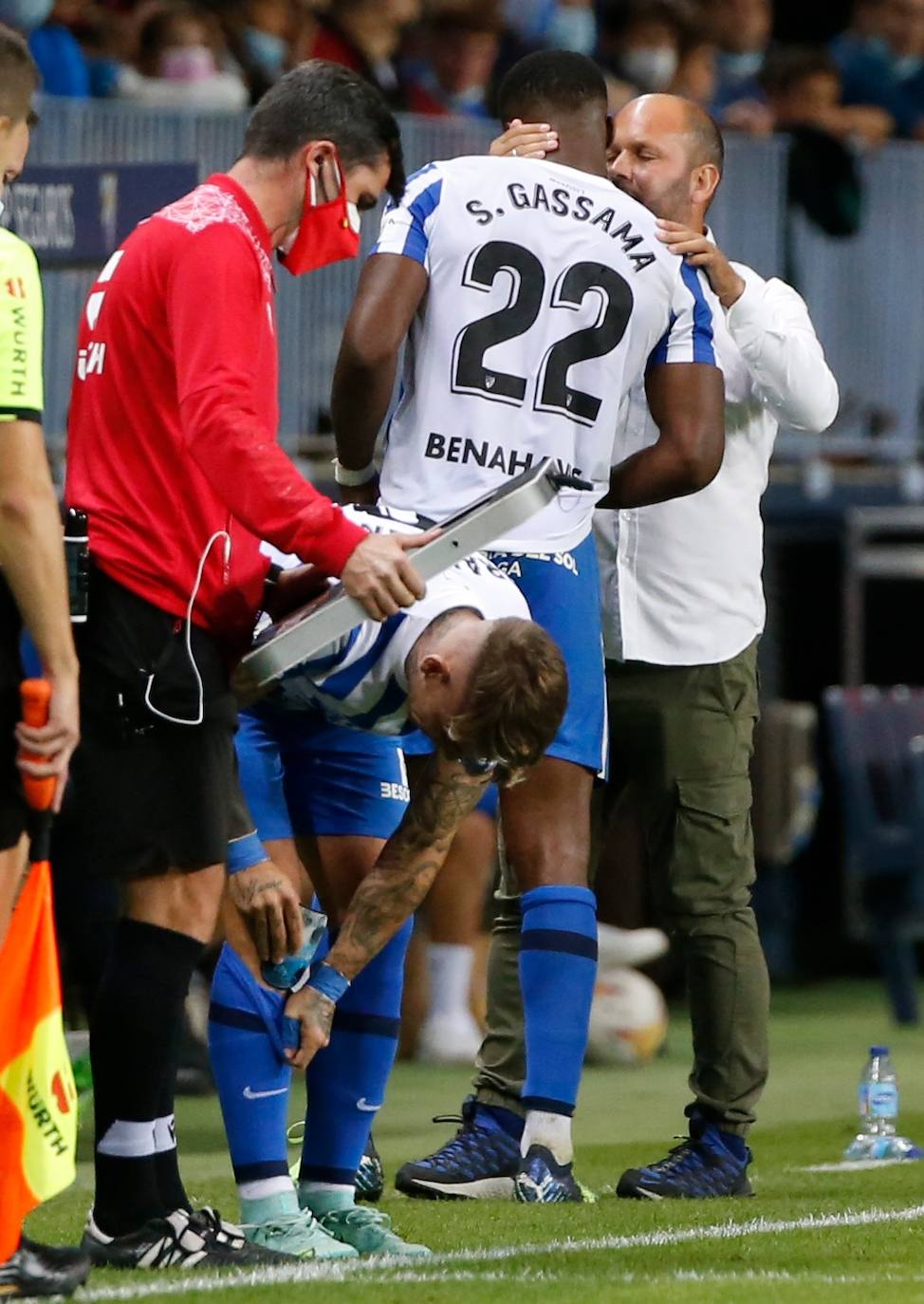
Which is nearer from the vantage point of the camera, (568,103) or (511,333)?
(511,333)

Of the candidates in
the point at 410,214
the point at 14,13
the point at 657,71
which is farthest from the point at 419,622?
the point at 657,71

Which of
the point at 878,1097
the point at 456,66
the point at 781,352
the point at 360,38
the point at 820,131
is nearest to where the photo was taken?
the point at 781,352

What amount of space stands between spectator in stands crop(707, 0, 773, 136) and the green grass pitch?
18.3 ft

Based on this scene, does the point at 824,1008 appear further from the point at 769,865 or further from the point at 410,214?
the point at 410,214

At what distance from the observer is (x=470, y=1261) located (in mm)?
4289

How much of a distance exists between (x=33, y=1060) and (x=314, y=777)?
994 millimetres

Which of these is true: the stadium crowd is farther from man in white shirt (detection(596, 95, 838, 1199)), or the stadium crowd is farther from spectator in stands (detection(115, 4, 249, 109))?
man in white shirt (detection(596, 95, 838, 1199))

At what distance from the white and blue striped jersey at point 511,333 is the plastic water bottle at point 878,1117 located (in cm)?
170

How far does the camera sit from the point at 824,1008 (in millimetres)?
10492

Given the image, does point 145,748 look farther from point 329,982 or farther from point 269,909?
point 329,982

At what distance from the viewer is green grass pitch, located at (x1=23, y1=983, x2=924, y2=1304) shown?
3963 millimetres

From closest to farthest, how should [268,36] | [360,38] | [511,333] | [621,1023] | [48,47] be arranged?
[511,333], [621,1023], [48,47], [268,36], [360,38]

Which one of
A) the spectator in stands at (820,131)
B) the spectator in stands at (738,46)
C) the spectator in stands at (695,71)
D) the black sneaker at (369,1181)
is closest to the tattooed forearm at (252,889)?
the black sneaker at (369,1181)

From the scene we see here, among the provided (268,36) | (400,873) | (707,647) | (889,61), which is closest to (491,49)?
(268,36)
